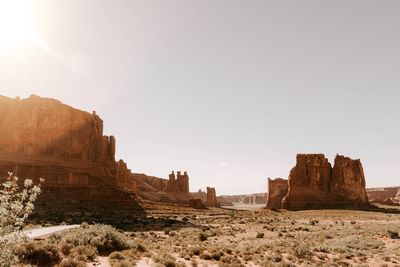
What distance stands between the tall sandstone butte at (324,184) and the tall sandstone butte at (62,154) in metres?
51.8

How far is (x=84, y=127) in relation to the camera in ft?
284

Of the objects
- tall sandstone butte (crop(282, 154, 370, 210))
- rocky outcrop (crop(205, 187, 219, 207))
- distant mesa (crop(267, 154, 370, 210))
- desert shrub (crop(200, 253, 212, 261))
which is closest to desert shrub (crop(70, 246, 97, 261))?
desert shrub (crop(200, 253, 212, 261))

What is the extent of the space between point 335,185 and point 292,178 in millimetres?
12825

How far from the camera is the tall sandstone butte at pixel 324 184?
98.2 m

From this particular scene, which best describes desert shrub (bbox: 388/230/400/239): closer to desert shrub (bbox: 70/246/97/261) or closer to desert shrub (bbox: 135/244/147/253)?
desert shrub (bbox: 135/244/147/253)

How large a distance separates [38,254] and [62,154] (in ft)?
228

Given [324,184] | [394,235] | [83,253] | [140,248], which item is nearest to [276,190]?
[324,184]

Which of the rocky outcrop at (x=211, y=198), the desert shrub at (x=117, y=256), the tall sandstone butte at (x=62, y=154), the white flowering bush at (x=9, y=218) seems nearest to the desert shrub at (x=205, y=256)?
the desert shrub at (x=117, y=256)

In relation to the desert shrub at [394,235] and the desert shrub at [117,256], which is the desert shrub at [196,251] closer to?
the desert shrub at [117,256]

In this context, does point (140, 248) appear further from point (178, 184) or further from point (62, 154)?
point (178, 184)

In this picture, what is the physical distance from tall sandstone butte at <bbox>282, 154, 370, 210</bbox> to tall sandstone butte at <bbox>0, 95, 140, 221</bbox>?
51804 millimetres

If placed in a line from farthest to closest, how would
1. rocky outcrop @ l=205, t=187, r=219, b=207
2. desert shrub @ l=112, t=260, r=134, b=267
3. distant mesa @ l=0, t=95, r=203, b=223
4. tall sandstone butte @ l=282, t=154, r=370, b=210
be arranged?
rocky outcrop @ l=205, t=187, r=219, b=207, tall sandstone butte @ l=282, t=154, r=370, b=210, distant mesa @ l=0, t=95, r=203, b=223, desert shrub @ l=112, t=260, r=134, b=267

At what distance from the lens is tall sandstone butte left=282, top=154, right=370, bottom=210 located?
98250 millimetres

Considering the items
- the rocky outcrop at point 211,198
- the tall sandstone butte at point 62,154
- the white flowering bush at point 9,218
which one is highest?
the tall sandstone butte at point 62,154
